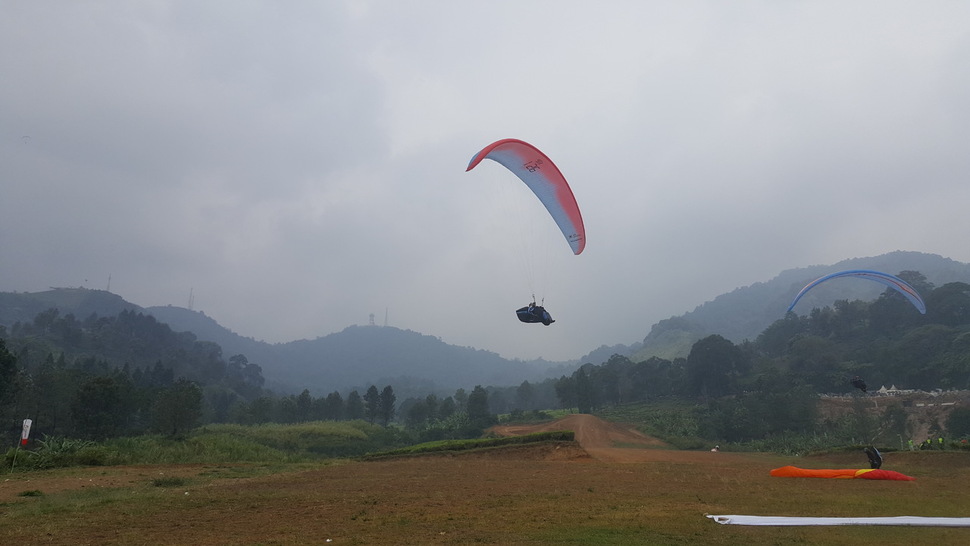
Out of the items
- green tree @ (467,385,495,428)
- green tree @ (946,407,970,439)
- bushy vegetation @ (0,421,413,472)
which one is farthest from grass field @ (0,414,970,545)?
green tree @ (467,385,495,428)

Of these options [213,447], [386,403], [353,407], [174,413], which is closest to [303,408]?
[353,407]

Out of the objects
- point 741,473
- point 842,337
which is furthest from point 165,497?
point 842,337

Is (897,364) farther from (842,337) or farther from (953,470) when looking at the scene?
(953,470)

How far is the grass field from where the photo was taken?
9.59m

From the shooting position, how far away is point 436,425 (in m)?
56.7

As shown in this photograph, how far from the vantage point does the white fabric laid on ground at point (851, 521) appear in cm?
1046

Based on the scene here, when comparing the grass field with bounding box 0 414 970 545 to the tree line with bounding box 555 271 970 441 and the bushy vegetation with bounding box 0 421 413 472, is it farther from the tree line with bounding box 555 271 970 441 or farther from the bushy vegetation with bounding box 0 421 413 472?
the tree line with bounding box 555 271 970 441

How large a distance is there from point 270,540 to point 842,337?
96.8 meters

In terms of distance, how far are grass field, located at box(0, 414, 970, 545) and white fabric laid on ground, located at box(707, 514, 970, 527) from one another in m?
0.33

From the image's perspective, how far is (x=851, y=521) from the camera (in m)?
10.6

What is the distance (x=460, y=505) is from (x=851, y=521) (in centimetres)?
829

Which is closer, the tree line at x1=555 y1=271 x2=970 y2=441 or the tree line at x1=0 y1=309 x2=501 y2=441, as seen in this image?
the tree line at x1=0 y1=309 x2=501 y2=441

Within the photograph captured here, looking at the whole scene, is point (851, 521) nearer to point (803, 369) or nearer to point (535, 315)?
point (535, 315)

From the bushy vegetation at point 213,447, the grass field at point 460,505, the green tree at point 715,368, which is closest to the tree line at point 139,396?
the bushy vegetation at point 213,447
